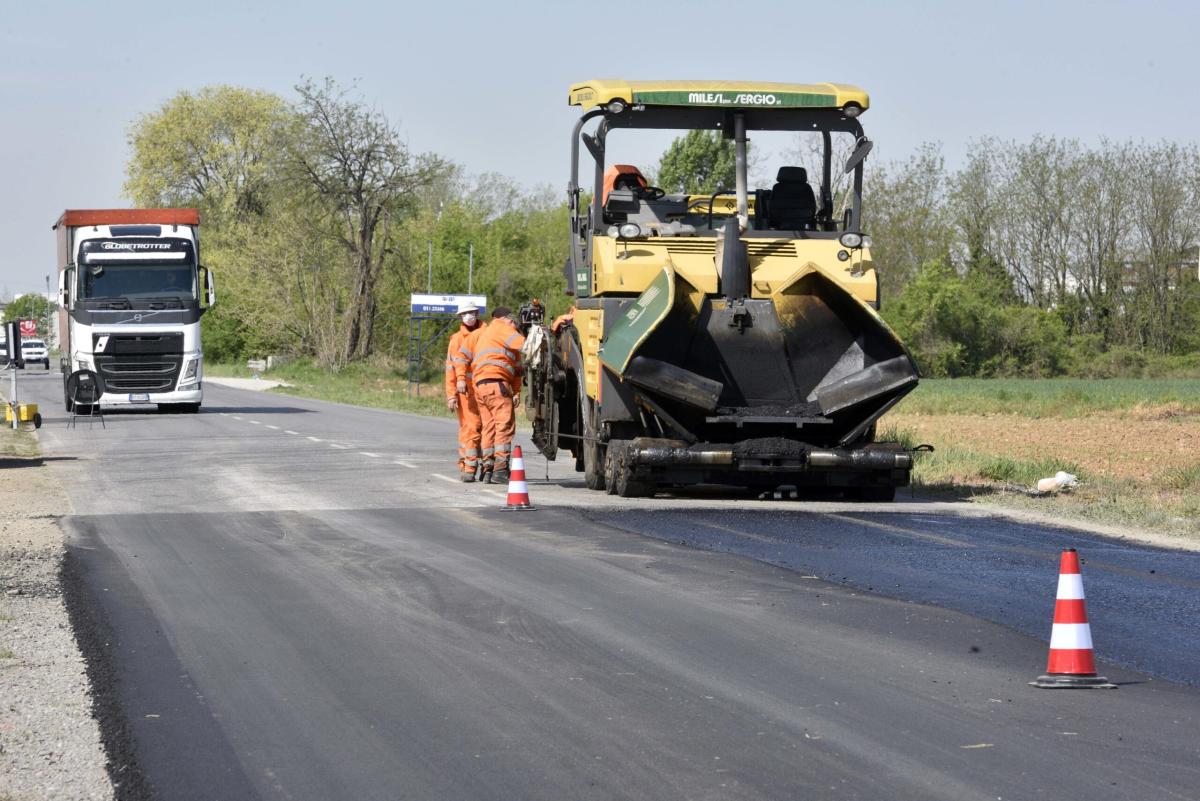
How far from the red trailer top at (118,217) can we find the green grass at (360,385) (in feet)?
27.6

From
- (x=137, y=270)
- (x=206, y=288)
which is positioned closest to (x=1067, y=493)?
(x=206, y=288)

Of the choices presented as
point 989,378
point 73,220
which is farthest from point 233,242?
point 73,220

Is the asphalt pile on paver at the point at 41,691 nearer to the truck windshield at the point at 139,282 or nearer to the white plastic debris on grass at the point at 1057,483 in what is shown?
the white plastic debris on grass at the point at 1057,483

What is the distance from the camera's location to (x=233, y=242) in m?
77.0

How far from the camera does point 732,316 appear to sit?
14.6m

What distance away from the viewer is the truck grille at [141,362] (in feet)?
103

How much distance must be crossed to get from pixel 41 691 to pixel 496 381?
410 inches

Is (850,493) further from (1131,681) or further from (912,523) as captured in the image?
(1131,681)

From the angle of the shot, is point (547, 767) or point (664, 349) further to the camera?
point (664, 349)

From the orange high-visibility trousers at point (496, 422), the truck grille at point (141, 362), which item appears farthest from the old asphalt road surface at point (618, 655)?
the truck grille at point (141, 362)

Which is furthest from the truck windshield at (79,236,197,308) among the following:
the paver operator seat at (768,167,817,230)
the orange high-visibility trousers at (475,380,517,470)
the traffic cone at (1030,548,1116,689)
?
the traffic cone at (1030,548,1116,689)

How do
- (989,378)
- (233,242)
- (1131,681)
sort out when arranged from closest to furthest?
(1131,681) → (989,378) → (233,242)

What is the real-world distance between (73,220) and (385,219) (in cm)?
3588

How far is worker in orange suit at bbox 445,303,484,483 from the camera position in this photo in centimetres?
1723
